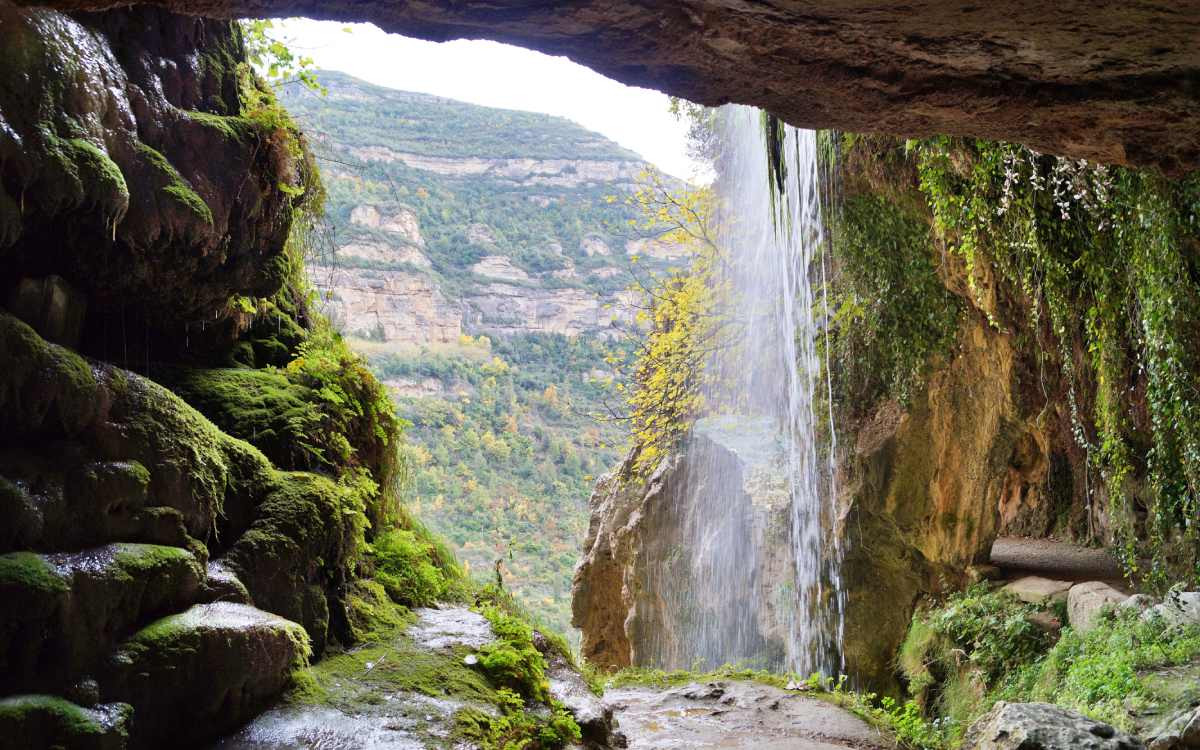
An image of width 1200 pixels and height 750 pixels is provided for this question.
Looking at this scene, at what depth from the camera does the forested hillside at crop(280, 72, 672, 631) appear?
97.3 feet

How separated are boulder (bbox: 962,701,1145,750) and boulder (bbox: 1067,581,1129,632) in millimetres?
2949

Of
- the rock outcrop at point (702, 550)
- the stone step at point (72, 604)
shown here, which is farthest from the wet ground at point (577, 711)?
the rock outcrop at point (702, 550)

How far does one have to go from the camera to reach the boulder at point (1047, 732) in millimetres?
4773

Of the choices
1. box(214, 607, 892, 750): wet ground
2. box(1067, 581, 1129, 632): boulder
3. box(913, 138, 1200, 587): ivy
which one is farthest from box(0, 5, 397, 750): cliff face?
box(1067, 581, 1129, 632): boulder

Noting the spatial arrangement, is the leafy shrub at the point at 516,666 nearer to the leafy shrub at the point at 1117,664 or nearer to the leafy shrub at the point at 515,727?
the leafy shrub at the point at 515,727

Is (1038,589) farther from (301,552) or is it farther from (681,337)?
(301,552)

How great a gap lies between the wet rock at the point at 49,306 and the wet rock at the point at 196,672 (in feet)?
4.71

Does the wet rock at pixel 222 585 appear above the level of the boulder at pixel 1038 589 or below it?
above

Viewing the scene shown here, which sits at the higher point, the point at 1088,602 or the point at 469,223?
the point at 469,223

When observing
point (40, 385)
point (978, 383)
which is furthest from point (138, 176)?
point (978, 383)

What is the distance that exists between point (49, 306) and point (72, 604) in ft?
4.83

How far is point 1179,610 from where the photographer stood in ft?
21.3

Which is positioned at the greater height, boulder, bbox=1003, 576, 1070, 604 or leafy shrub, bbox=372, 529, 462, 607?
leafy shrub, bbox=372, 529, 462, 607

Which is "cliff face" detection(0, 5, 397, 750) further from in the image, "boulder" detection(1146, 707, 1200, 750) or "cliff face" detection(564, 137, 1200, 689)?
"cliff face" detection(564, 137, 1200, 689)
